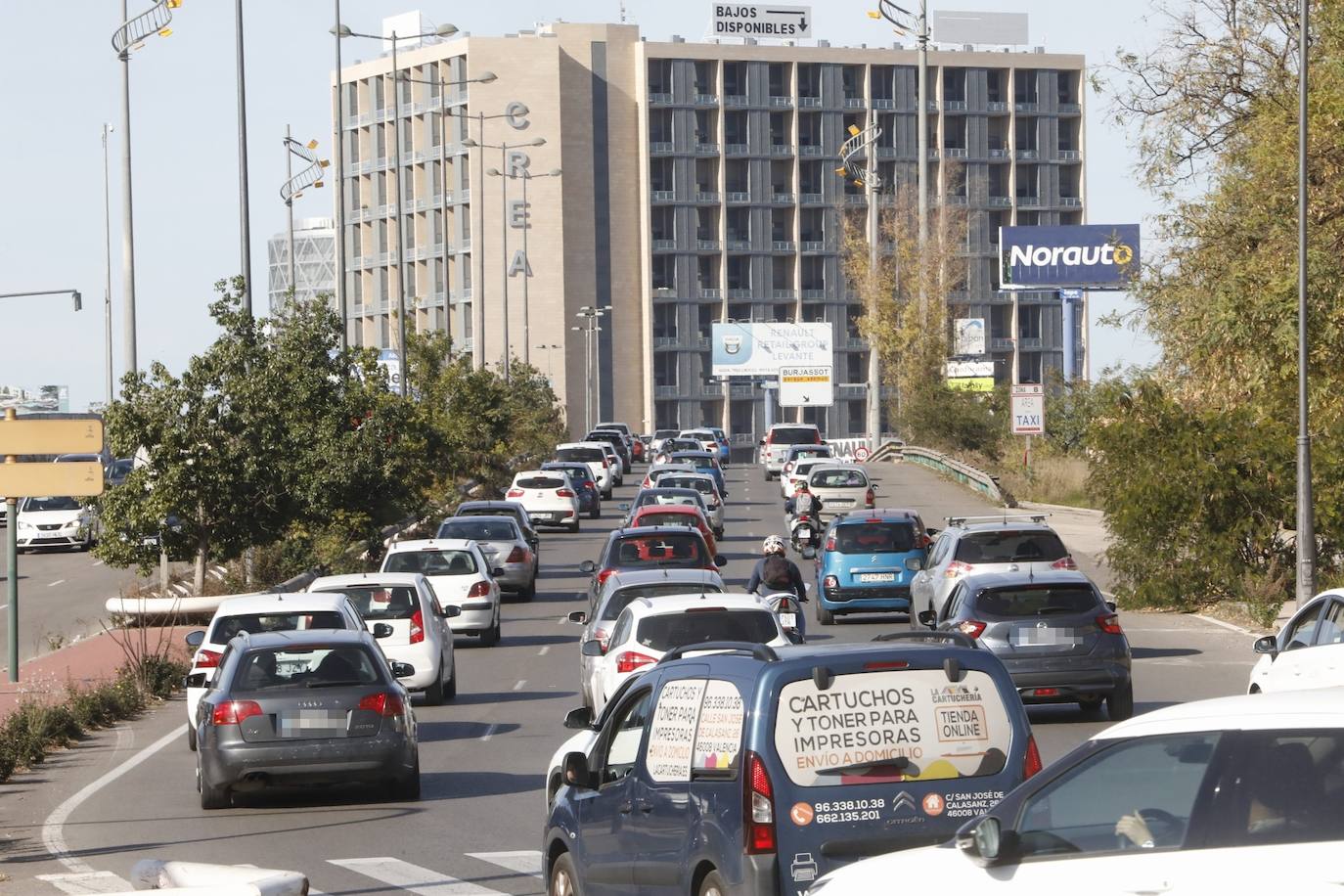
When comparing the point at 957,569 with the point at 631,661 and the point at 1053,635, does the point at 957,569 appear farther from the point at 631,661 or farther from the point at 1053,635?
the point at 631,661

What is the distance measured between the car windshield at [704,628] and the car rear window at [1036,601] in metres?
3.58

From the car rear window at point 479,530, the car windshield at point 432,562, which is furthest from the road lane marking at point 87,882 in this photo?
the car rear window at point 479,530

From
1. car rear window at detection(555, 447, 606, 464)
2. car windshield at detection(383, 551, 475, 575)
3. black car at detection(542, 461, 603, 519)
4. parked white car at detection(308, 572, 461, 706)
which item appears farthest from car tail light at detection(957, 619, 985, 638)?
car rear window at detection(555, 447, 606, 464)

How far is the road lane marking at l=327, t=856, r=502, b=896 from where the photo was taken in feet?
38.7

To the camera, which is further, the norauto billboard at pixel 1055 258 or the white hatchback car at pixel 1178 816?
the norauto billboard at pixel 1055 258

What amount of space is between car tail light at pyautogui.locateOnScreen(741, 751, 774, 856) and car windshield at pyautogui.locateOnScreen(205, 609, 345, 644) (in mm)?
11194

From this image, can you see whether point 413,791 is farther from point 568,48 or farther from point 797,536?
point 568,48

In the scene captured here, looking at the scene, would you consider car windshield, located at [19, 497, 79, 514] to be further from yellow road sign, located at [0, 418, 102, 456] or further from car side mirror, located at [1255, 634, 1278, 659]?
car side mirror, located at [1255, 634, 1278, 659]

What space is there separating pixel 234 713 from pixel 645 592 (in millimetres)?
6041

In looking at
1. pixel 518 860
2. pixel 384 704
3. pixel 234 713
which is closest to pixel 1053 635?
pixel 384 704

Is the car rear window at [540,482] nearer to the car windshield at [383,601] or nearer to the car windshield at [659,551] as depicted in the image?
the car windshield at [659,551]

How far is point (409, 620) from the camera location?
22.5 meters

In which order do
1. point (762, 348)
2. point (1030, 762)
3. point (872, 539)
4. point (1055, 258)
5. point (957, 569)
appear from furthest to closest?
point (762, 348)
point (1055, 258)
point (872, 539)
point (957, 569)
point (1030, 762)

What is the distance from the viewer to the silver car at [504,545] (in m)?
35.9
